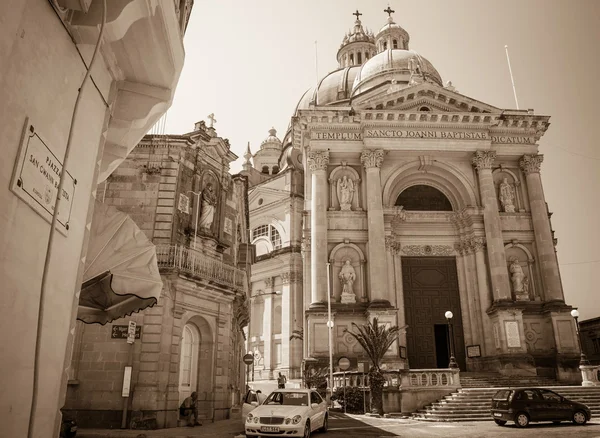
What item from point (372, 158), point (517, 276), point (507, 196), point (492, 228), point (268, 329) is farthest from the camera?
point (268, 329)

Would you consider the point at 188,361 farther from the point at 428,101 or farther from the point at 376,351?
the point at 428,101

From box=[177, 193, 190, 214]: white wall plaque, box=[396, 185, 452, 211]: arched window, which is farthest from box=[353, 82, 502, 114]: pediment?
box=[177, 193, 190, 214]: white wall plaque

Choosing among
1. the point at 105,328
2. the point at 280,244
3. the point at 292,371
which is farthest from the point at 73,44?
the point at 280,244

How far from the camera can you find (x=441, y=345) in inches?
1110

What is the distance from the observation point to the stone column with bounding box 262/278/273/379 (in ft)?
135

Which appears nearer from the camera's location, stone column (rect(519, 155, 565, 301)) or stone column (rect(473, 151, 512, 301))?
stone column (rect(473, 151, 512, 301))

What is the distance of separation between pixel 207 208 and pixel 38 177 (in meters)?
16.9

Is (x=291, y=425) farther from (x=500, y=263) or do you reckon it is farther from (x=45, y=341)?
(x=500, y=263)

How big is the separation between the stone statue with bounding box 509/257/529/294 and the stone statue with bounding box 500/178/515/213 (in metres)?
3.71

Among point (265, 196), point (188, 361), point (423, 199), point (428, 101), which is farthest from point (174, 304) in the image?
point (265, 196)

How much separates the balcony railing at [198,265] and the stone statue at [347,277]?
885cm

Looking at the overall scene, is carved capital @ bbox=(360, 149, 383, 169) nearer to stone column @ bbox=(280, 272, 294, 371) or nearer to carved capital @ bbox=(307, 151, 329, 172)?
carved capital @ bbox=(307, 151, 329, 172)

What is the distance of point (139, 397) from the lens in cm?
1468

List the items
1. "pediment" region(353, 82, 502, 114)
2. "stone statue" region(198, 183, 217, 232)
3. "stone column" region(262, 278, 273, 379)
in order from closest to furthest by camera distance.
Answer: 1. "stone statue" region(198, 183, 217, 232)
2. "pediment" region(353, 82, 502, 114)
3. "stone column" region(262, 278, 273, 379)
